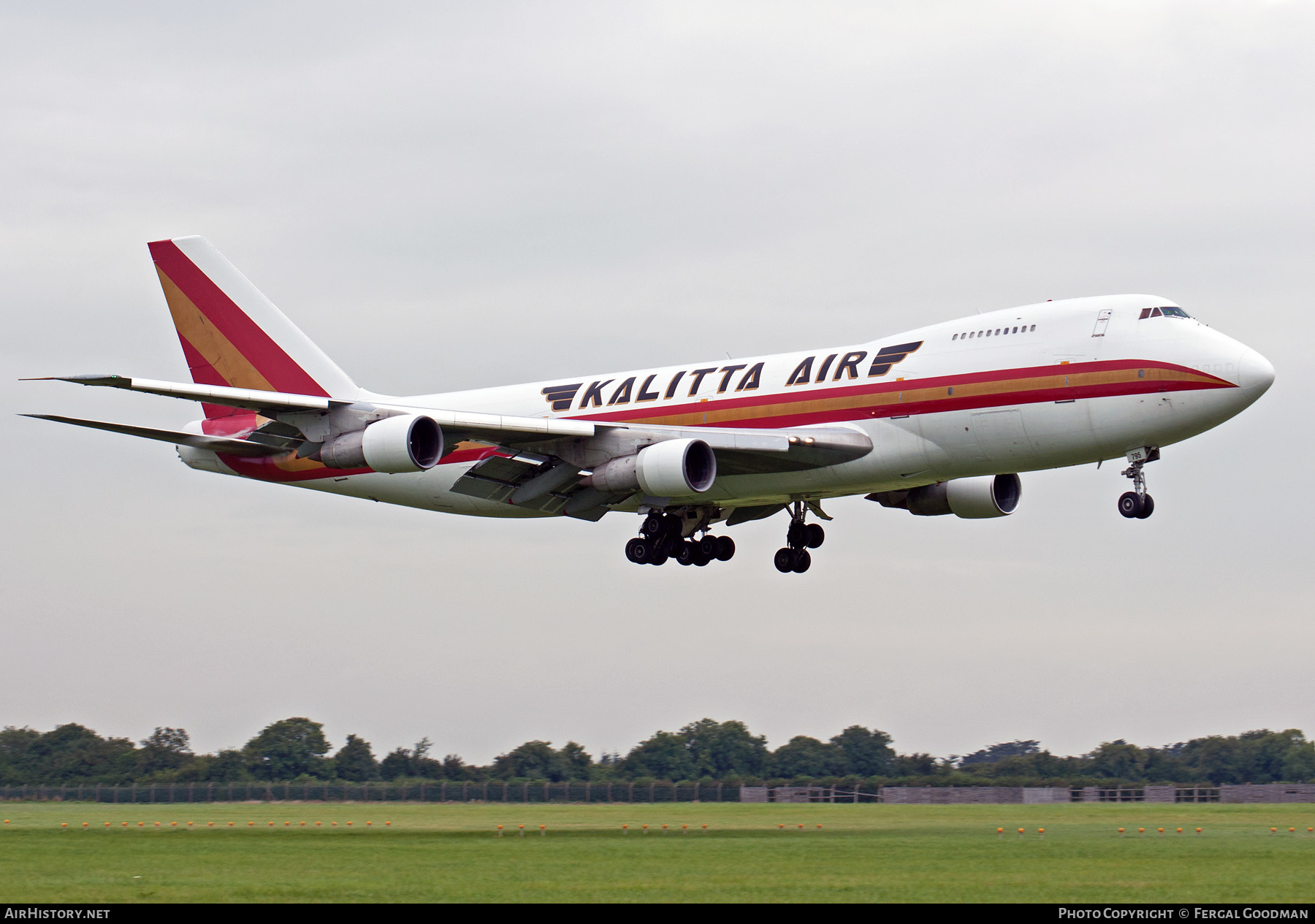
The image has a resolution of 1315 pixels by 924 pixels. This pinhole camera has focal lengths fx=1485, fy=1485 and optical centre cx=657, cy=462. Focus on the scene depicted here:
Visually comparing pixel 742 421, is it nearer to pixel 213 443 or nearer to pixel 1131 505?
pixel 1131 505

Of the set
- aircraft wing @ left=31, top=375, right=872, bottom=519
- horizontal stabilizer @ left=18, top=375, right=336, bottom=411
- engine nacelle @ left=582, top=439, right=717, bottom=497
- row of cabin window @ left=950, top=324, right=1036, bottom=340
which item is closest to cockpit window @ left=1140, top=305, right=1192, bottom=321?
row of cabin window @ left=950, top=324, right=1036, bottom=340

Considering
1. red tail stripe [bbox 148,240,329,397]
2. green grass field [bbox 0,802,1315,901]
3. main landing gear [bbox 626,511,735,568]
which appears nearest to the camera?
green grass field [bbox 0,802,1315,901]

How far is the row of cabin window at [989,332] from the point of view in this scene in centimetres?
3712

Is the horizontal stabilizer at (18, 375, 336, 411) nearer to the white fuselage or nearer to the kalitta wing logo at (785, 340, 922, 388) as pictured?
the white fuselage

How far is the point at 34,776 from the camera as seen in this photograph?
236 feet

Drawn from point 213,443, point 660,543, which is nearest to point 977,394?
point 660,543

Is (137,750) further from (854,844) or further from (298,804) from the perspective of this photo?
(854,844)

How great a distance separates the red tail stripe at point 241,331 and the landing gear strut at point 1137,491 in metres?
26.4

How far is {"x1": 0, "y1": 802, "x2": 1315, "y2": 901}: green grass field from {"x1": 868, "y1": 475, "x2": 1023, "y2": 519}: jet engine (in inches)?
362

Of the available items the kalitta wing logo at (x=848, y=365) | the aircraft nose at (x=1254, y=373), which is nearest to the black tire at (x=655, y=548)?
the kalitta wing logo at (x=848, y=365)

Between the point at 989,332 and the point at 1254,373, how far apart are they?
6.39m

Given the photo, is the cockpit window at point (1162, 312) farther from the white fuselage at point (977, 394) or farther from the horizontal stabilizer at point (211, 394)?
the horizontal stabilizer at point (211, 394)

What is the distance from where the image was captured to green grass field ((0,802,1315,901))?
926 inches

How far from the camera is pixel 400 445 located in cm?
3712
